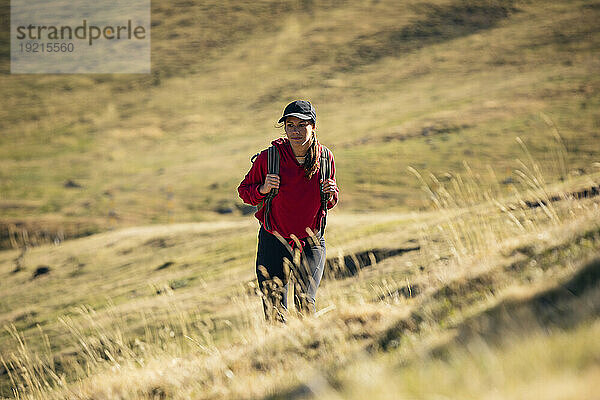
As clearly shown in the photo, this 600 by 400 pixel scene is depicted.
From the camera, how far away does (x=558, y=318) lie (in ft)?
9.66

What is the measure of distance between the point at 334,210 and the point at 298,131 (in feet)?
62.3

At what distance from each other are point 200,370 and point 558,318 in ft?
8.72

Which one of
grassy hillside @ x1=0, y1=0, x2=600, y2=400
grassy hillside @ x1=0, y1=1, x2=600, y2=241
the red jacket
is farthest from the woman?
grassy hillside @ x1=0, y1=1, x2=600, y2=241

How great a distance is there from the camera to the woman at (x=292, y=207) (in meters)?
4.75

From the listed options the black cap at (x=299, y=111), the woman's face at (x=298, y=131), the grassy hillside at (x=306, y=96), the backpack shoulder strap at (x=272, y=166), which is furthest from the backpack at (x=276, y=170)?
the grassy hillside at (x=306, y=96)

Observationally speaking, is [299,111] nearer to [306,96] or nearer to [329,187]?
[329,187]

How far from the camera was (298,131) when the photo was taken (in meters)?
4.70

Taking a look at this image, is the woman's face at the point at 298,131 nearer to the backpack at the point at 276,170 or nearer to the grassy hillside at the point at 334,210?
the backpack at the point at 276,170

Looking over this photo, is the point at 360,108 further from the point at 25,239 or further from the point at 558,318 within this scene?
the point at 558,318

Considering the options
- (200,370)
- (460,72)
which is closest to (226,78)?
(460,72)


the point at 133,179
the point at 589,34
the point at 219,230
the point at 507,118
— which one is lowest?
the point at 133,179

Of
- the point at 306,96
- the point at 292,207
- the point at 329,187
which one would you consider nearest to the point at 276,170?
the point at 292,207

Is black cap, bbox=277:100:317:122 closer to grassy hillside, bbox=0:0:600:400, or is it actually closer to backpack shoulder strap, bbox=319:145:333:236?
backpack shoulder strap, bbox=319:145:333:236

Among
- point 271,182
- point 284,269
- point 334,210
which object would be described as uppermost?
point 271,182
